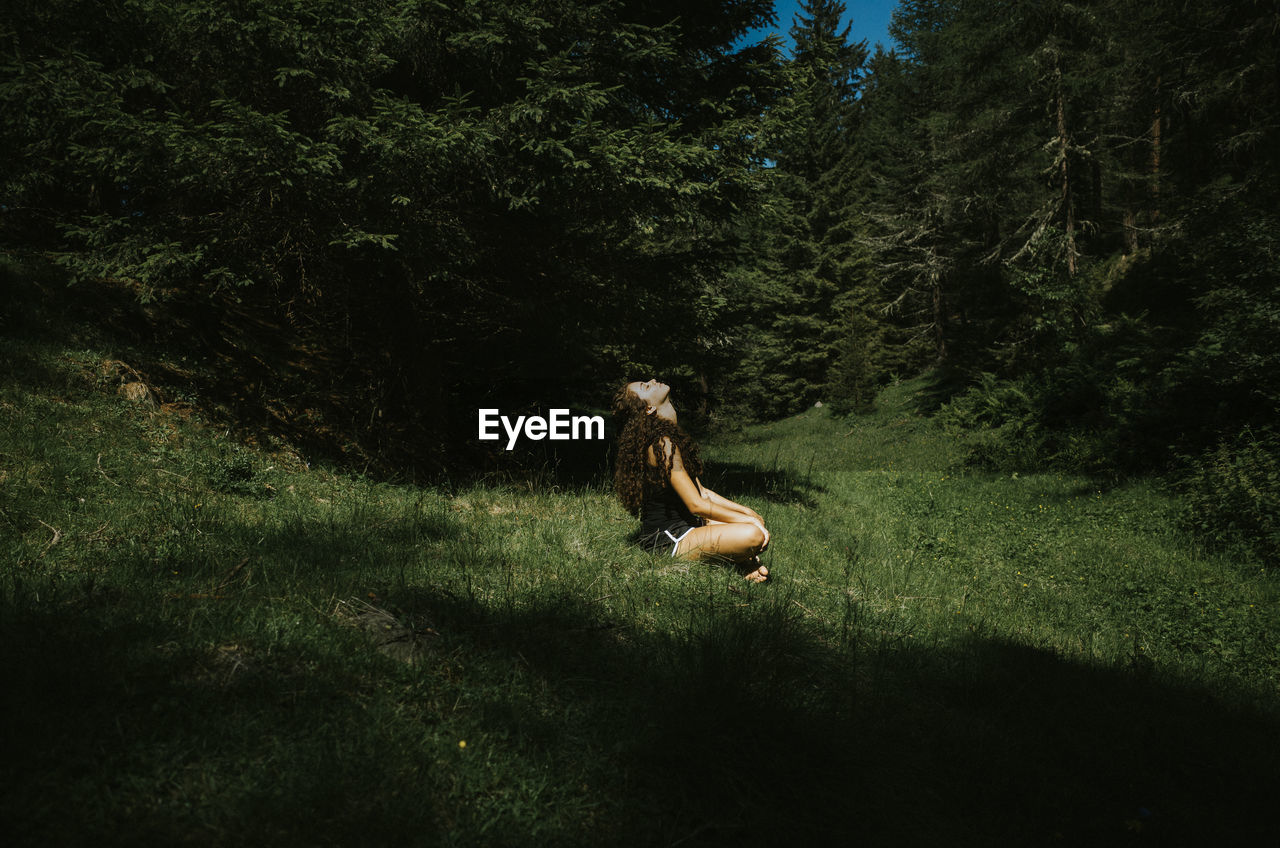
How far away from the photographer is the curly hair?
4.71 meters

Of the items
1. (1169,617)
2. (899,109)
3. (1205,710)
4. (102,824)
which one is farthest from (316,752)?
(899,109)

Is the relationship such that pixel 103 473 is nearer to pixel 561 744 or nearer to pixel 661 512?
pixel 661 512

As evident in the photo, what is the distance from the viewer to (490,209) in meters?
7.62

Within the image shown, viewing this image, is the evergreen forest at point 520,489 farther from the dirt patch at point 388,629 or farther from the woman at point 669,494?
the woman at point 669,494

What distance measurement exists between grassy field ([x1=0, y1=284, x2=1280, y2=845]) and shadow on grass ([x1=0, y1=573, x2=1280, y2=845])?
0.04 ft

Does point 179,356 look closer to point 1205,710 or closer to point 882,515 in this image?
point 882,515

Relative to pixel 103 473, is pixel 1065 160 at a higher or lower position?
higher

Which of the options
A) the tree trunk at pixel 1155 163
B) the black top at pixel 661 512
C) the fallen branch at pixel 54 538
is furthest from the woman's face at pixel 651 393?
the tree trunk at pixel 1155 163

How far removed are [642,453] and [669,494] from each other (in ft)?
1.42

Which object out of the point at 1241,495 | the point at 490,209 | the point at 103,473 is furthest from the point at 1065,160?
the point at 103,473

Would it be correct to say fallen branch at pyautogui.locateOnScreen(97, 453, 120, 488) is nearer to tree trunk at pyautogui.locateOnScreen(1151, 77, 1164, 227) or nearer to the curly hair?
the curly hair

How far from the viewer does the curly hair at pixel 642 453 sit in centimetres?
471

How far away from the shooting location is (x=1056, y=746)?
3.17 meters

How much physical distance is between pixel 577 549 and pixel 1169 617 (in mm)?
5366
